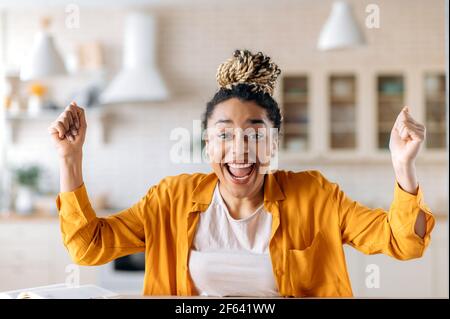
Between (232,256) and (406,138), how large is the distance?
290 mm

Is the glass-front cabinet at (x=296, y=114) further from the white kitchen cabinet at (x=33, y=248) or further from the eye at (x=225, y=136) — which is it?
the eye at (x=225, y=136)

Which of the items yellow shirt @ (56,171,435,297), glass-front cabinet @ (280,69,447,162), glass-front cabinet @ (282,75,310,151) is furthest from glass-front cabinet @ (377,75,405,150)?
yellow shirt @ (56,171,435,297)

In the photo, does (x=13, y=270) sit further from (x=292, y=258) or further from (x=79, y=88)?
(x=292, y=258)

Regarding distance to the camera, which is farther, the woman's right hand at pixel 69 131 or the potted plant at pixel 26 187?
the potted plant at pixel 26 187

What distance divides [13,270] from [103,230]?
8.06 feet

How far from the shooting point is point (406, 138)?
0.69 meters

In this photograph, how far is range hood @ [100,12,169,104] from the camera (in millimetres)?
3170

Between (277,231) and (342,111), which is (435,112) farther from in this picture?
(277,231)

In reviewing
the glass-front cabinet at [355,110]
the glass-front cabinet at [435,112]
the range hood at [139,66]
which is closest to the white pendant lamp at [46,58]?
the range hood at [139,66]

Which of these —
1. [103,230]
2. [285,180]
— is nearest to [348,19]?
[285,180]

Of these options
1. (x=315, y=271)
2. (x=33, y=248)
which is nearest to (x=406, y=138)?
(x=315, y=271)

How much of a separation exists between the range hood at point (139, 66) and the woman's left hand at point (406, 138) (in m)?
2.56

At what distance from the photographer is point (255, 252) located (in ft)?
2.63

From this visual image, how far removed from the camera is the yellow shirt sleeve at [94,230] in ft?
2.55
